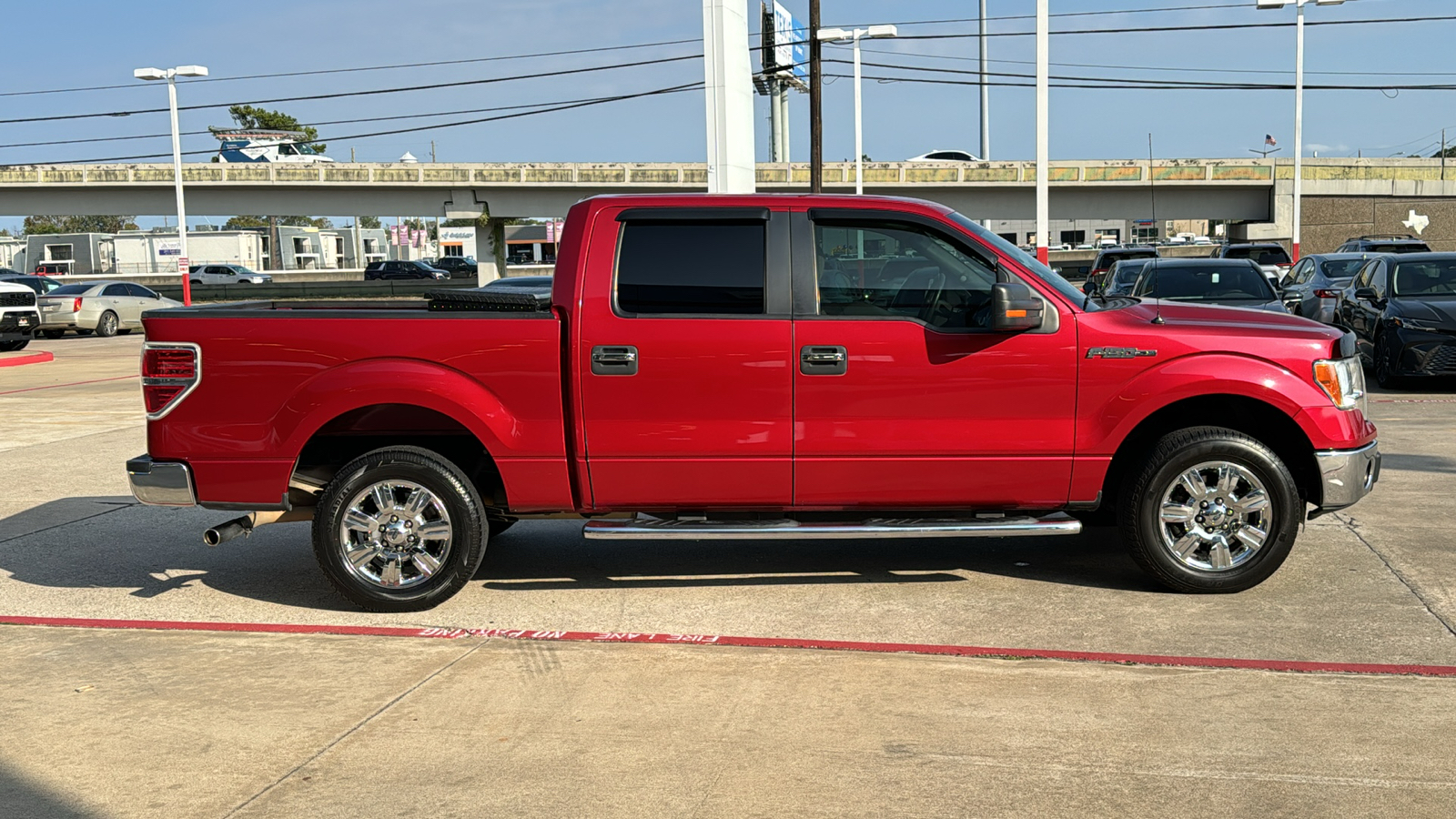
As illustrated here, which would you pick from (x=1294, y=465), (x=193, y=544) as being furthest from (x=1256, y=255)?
(x=193, y=544)

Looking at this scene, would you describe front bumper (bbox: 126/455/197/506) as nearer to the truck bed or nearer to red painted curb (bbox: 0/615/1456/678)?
the truck bed

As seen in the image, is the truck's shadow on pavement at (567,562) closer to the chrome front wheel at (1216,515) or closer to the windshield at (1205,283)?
the chrome front wheel at (1216,515)

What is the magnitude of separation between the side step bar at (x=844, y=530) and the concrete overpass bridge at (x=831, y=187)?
49341 mm

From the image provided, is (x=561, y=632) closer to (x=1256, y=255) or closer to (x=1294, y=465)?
(x=1294, y=465)

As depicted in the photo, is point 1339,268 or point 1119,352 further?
point 1339,268

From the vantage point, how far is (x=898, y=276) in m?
6.11

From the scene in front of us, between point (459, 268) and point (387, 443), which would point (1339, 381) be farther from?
point (459, 268)

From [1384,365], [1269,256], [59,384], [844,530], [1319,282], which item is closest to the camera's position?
[844,530]

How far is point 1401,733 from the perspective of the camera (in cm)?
437

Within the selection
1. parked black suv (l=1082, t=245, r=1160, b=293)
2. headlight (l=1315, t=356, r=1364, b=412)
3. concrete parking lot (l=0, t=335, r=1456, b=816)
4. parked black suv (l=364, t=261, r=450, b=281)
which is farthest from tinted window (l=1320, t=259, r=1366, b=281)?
parked black suv (l=364, t=261, r=450, b=281)

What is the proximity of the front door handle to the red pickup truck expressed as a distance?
0.01 metres

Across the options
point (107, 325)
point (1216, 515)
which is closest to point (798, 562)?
point (1216, 515)

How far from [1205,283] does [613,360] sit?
10236mm

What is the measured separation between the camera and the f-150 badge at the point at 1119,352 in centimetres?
597
